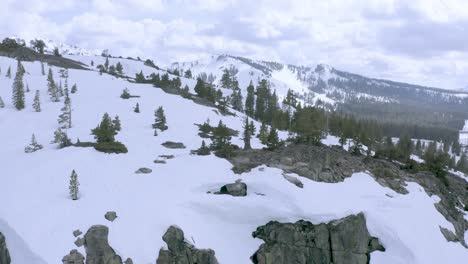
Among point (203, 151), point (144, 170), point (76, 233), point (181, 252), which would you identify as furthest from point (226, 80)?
A: point (76, 233)

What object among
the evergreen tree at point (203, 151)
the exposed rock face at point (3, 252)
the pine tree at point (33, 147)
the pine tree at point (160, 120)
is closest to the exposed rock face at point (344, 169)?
the evergreen tree at point (203, 151)

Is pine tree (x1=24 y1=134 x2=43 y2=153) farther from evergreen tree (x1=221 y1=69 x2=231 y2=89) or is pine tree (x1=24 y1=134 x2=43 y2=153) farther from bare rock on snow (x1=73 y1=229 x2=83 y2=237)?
evergreen tree (x1=221 y1=69 x2=231 y2=89)

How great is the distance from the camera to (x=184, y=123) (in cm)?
5981

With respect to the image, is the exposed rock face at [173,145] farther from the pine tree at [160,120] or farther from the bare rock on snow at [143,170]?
the bare rock on snow at [143,170]

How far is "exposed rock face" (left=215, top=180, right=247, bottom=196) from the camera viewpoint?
110ft

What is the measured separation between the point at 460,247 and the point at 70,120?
5164 cm

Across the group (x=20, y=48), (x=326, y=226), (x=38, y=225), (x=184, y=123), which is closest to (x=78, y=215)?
(x=38, y=225)

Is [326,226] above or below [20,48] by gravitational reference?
below

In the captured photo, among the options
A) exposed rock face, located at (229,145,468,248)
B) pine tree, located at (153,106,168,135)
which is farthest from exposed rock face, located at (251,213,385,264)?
pine tree, located at (153,106,168,135)

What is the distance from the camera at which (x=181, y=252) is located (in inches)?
1037

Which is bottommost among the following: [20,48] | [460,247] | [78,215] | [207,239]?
[460,247]

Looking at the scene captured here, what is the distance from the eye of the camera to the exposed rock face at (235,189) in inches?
1316

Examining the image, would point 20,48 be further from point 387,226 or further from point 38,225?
point 387,226

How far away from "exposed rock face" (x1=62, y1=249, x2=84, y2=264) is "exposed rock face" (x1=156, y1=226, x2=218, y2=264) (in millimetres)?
5359
